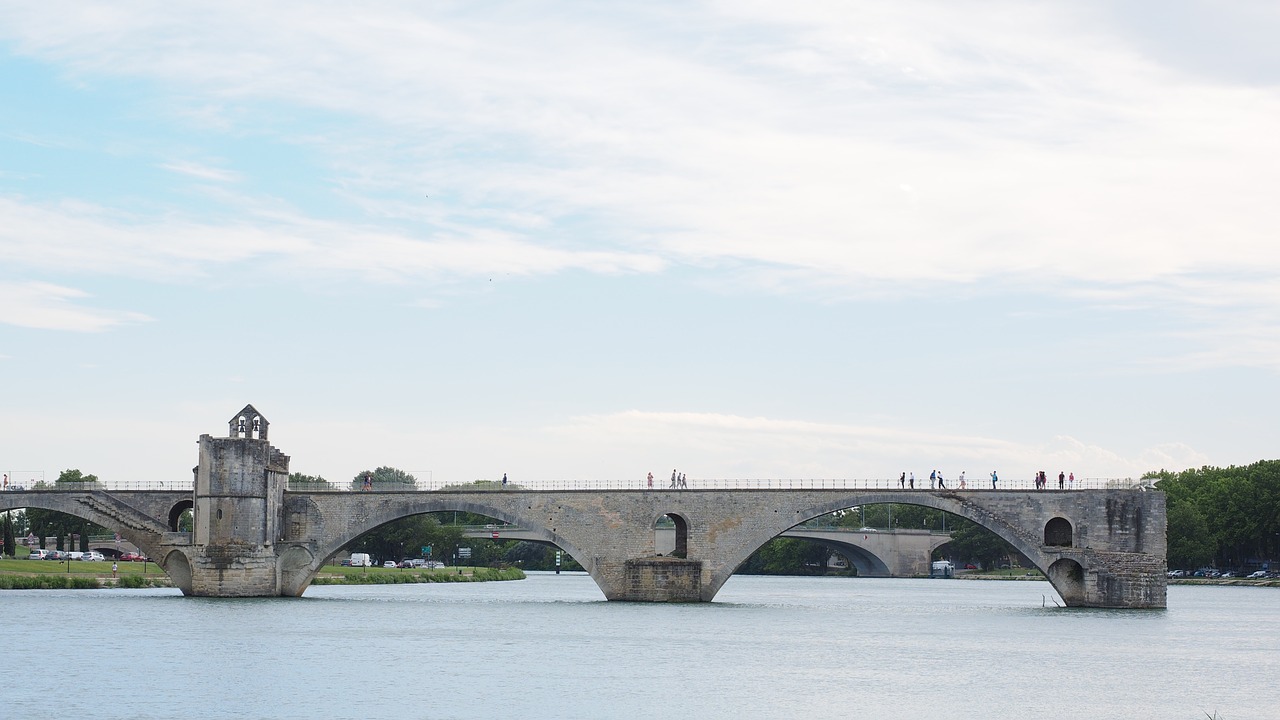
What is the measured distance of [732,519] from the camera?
258 ft

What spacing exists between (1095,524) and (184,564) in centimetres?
4511

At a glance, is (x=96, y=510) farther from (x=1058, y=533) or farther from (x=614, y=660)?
(x=1058, y=533)

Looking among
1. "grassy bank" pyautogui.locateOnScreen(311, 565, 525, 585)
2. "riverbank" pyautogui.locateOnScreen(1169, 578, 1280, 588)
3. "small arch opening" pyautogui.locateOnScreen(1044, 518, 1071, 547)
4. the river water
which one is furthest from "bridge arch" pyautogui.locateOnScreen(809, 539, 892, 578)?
the river water

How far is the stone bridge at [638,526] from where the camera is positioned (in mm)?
77875

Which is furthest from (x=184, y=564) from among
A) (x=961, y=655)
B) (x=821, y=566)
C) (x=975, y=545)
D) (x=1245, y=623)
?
(x=821, y=566)

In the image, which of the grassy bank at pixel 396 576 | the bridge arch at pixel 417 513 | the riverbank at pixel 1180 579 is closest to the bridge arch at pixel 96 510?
the bridge arch at pixel 417 513

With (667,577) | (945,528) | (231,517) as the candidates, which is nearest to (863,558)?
(945,528)

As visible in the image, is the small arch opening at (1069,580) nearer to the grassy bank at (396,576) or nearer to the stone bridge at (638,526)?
the stone bridge at (638,526)

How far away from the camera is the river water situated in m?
42.3

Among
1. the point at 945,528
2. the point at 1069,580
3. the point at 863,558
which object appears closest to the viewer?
the point at 1069,580

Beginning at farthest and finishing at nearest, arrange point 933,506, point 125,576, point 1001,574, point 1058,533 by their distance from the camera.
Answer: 1. point 1001,574
2. point 125,576
3. point 1058,533
4. point 933,506

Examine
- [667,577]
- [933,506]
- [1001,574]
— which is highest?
[933,506]

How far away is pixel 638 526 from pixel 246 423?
2030cm

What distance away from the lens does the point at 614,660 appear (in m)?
52.5
